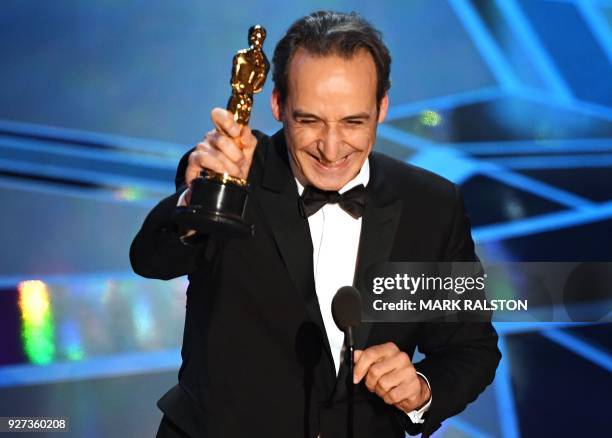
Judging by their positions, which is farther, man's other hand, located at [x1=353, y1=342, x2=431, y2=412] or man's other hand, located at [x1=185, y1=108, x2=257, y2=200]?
man's other hand, located at [x1=353, y1=342, x2=431, y2=412]

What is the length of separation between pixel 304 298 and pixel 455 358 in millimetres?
427

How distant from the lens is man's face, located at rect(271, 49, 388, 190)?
2078 mm

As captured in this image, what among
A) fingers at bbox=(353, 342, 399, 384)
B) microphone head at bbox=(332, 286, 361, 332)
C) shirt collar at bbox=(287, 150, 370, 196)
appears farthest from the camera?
shirt collar at bbox=(287, 150, 370, 196)

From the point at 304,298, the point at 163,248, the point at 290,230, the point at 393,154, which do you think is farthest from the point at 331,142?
the point at 393,154

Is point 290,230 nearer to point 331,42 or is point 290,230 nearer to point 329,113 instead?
point 329,113

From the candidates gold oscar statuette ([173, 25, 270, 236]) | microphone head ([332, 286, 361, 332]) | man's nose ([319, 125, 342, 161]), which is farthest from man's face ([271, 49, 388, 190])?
microphone head ([332, 286, 361, 332])

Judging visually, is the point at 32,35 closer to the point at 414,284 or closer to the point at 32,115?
the point at 32,115

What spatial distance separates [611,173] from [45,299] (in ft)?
8.47

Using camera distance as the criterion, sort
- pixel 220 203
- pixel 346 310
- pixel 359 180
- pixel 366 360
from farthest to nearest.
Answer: pixel 359 180 < pixel 366 360 < pixel 220 203 < pixel 346 310

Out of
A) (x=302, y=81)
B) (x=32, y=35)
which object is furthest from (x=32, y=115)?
(x=302, y=81)

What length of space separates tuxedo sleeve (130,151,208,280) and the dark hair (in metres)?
0.46

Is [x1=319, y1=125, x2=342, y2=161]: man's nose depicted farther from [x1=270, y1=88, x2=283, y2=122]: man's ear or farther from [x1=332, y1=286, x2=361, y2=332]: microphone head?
[x1=332, y1=286, x2=361, y2=332]: microphone head

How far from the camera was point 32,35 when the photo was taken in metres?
4.00

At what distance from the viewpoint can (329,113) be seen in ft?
6.84
